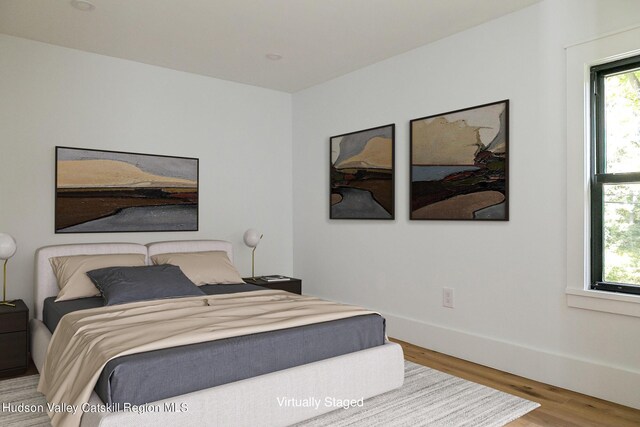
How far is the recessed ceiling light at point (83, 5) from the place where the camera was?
3.04 meters

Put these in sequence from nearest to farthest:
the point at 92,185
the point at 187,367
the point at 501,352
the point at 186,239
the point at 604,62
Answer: the point at 187,367, the point at 604,62, the point at 501,352, the point at 92,185, the point at 186,239

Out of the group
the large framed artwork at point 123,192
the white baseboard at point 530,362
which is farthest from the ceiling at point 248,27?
the white baseboard at point 530,362

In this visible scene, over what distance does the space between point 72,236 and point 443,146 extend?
323 cm

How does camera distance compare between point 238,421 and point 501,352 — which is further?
point 501,352

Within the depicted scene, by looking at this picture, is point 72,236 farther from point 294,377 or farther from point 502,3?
point 502,3

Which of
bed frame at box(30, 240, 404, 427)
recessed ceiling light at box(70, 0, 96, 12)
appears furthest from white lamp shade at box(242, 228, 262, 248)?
recessed ceiling light at box(70, 0, 96, 12)

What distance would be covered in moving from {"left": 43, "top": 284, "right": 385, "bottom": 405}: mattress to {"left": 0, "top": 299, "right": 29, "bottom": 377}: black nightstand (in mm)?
1578

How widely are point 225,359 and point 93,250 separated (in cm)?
218

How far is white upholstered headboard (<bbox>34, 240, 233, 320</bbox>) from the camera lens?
11.4 feet

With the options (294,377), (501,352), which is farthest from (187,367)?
(501,352)

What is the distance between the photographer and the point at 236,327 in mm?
2340

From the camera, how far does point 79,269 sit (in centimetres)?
341

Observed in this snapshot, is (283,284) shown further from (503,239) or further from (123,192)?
(503,239)

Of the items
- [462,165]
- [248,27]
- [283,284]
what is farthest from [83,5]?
[462,165]
